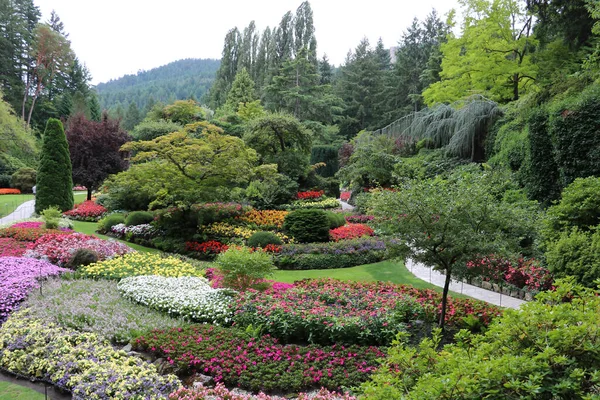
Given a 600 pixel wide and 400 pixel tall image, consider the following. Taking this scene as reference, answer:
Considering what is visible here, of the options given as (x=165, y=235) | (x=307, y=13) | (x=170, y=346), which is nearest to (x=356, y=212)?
(x=165, y=235)

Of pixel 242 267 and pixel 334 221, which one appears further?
pixel 334 221

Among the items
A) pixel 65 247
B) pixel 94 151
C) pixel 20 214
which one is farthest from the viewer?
pixel 94 151

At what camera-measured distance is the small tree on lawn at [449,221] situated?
6.28 meters

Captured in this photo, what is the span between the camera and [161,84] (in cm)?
12662

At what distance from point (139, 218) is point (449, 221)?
13266 millimetres

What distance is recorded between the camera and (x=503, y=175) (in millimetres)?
13312

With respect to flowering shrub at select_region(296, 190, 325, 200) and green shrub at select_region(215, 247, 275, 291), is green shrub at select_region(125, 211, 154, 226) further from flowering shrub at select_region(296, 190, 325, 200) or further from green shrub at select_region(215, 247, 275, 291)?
green shrub at select_region(215, 247, 275, 291)

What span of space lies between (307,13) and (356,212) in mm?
31301

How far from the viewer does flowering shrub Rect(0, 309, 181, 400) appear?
4.88 m

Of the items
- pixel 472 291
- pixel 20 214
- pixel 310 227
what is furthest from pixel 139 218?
pixel 472 291

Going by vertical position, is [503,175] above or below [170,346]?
above

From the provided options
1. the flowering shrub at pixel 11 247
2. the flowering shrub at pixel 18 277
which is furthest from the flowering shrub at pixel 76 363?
the flowering shrub at pixel 11 247

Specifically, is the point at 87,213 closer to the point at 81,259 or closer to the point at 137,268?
the point at 81,259

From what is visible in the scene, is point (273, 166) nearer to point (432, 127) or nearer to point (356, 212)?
point (356, 212)
